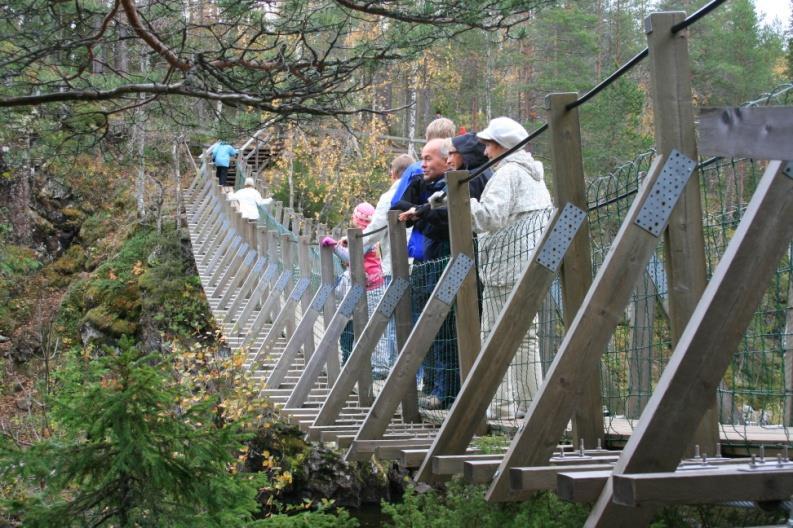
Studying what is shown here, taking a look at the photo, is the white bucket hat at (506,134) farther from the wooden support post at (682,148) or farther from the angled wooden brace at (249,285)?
the angled wooden brace at (249,285)

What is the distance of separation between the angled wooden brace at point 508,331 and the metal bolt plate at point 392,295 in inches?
73.4

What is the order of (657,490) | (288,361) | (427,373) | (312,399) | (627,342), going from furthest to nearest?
(288,361), (312,399), (427,373), (627,342), (657,490)

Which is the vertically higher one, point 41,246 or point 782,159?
point 41,246

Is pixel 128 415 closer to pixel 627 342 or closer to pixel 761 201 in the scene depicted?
pixel 761 201

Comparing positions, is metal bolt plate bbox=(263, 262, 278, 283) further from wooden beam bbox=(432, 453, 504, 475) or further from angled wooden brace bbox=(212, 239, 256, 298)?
wooden beam bbox=(432, 453, 504, 475)

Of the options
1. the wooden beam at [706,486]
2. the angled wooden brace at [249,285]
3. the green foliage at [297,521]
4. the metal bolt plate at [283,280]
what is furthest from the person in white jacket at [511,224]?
the angled wooden brace at [249,285]

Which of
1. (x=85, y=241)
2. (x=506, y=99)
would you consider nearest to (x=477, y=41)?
(x=506, y=99)

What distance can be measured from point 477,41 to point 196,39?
19.7 metres

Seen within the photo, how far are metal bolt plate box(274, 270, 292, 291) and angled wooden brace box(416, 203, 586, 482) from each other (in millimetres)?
6284

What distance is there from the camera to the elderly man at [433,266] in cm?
596

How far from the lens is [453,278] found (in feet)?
17.4

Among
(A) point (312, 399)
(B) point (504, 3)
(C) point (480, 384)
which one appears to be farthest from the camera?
(A) point (312, 399)

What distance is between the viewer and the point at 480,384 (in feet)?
14.1

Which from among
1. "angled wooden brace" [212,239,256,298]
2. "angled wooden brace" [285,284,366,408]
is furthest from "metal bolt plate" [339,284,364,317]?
"angled wooden brace" [212,239,256,298]
